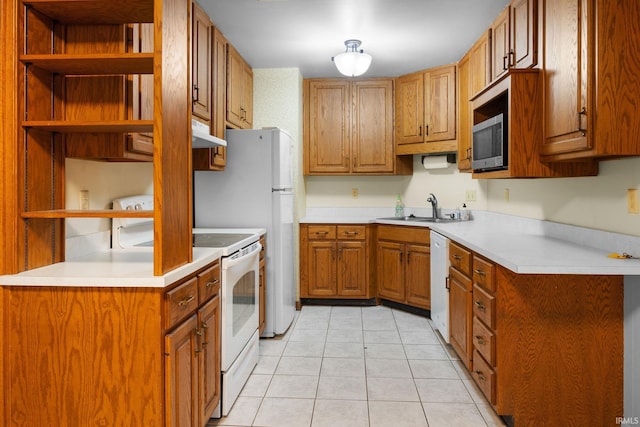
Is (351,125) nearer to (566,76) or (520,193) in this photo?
(520,193)

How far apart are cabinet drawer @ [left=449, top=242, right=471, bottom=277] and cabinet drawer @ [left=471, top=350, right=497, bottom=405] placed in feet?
1.58

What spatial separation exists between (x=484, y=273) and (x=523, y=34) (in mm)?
1364

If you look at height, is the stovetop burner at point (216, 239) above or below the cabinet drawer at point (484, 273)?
above

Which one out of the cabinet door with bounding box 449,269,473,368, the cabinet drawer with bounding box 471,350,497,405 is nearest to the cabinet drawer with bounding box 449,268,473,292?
the cabinet door with bounding box 449,269,473,368

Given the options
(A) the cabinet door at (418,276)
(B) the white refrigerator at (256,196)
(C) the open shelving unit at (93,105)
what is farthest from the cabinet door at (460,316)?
(C) the open shelving unit at (93,105)

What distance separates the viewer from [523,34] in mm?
2461

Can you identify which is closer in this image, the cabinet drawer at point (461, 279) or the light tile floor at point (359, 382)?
the light tile floor at point (359, 382)

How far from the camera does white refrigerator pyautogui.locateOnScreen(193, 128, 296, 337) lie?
11.3ft

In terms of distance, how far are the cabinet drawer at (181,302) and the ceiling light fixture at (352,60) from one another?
89.8 inches

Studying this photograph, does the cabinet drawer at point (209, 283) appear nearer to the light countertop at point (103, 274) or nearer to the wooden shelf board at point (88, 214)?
the light countertop at point (103, 274)

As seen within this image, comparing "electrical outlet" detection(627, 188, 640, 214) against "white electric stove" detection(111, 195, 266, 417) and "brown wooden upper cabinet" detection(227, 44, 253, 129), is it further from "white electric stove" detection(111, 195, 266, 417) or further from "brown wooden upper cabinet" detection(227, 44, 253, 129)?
"brown wooden upper cabinet" detection(227, 44, 253, 129)

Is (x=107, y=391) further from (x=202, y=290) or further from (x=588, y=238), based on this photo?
(x=588, y=238)

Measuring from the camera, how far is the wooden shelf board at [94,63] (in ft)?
5.18

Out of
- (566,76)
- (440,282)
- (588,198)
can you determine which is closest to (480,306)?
(588,198)
